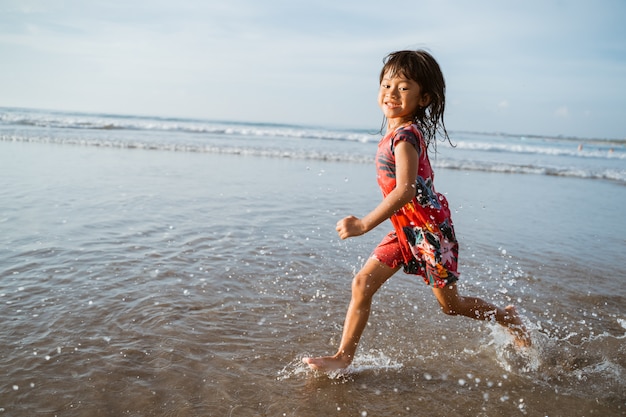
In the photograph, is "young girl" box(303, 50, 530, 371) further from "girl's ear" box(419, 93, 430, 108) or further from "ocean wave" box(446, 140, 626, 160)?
"ocean wave" box(446, 140, 626, 160)

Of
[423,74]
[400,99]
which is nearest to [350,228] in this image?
[400,99]

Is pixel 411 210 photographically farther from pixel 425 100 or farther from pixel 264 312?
pixel 264 312

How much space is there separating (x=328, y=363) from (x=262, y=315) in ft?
2.66

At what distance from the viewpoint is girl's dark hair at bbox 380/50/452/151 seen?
2463 millimetres

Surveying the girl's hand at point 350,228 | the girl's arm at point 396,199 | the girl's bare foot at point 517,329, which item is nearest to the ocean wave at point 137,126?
the girl's bare foot at point 517,329

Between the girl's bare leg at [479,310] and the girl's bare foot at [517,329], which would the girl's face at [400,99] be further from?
the girl's bare foot at [517,329]

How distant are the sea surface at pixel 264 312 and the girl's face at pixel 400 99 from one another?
1.86 feet

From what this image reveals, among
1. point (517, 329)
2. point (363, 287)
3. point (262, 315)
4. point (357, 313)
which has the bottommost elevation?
point (262, 315)

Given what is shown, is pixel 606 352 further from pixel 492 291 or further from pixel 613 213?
pixel 613 213

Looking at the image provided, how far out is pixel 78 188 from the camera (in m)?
6.67

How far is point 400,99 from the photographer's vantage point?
2496 millimetres

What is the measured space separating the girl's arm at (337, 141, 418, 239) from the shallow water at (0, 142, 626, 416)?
0.89 meters

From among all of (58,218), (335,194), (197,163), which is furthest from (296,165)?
(58,218)

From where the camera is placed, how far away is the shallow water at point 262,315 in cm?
224
